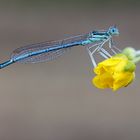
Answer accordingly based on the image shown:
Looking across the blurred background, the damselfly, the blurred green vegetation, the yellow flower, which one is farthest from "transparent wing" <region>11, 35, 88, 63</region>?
the blurred green vegetation

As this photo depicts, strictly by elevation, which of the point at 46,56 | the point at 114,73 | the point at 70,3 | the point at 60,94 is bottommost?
the point at 114,73

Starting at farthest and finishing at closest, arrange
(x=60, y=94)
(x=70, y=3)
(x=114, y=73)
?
(x=70, y=3) < (x=60, y=94) < (x=114, y=73)

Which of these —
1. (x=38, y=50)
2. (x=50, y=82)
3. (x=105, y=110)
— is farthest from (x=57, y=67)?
(x=38, y=50)

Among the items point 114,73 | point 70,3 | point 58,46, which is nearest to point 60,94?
point 70,3

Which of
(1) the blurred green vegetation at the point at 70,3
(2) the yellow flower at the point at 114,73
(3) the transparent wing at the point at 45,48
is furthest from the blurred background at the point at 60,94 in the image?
(2) the yellow flower at the point at 114,73

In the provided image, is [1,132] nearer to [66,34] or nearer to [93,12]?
[66,34]

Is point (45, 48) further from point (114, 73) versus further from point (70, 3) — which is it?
point (70, 3)
